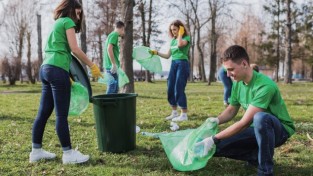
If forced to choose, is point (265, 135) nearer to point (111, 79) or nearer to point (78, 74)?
point (78, 74)

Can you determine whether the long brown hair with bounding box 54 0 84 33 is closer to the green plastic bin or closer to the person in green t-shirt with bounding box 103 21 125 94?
the green plastic bin

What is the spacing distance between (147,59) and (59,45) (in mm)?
3183

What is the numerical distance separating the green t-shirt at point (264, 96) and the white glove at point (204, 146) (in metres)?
0.48

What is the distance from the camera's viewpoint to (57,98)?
3.55m

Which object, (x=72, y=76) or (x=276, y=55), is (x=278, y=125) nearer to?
(x=72, y=76)

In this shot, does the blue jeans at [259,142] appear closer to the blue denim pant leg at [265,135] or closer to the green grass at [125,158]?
the blue denim pant leg at [265,135]

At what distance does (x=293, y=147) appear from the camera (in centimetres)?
410

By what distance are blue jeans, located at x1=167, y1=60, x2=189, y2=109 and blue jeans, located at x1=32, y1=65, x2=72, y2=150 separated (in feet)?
8.87

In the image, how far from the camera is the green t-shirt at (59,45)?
11.6 ft

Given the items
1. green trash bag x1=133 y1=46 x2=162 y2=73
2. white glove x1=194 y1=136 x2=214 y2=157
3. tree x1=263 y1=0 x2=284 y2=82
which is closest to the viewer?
white glove x1=194 y1=136 x2=214 y2=157

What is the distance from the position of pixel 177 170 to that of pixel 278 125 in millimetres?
1053

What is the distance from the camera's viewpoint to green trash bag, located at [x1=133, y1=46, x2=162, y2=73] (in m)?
6.62

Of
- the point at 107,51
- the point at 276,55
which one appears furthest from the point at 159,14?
the point at 107,51

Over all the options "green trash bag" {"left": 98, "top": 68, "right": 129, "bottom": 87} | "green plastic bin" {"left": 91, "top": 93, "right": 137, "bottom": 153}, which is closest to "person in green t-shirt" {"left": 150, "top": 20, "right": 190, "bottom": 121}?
"green trash bag" {"left": 98, "top": 68, "right": 129, "bottom": 87}
